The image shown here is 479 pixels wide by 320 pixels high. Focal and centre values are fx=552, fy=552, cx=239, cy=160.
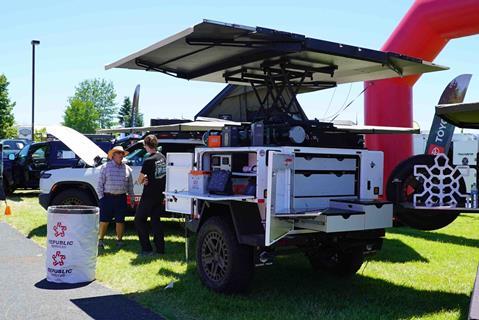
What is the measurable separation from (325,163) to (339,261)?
175 centimetres

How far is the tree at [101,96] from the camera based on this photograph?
345 feet

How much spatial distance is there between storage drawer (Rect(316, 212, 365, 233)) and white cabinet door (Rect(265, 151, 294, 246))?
37 cm

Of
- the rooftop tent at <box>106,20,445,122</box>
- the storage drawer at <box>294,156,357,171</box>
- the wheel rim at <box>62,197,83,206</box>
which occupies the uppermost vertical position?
the rooftop tent at <box>106,20,445,122</box>

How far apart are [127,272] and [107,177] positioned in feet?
7.39

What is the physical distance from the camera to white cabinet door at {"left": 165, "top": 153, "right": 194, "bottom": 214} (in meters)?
6.96

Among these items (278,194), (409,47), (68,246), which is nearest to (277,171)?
(278,194)

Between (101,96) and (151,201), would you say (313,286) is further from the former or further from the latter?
(101,96)

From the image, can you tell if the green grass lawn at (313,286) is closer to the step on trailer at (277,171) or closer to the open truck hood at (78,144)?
the step on trailer at (277,171)

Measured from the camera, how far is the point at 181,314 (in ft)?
18.1

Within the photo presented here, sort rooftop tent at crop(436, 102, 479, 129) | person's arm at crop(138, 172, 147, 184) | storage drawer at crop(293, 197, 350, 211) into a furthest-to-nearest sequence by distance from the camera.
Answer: person's arm at crop(138, 172, 147, 184) → storage drawer at crop(293, 197, 350, 211) → rooftop tent at crop(436, 102, 479, 129)

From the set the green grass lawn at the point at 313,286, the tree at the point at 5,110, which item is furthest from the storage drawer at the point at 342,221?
the tree at the point at 5,110

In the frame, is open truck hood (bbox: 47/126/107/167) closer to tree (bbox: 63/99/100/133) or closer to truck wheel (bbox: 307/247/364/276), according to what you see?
truck wheel (bbox: 307/247/364/276)

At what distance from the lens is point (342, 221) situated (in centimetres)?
562

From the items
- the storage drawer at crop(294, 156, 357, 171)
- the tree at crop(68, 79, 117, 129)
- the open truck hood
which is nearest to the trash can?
the storage drawer at crop(294, 156, 357, 171)
